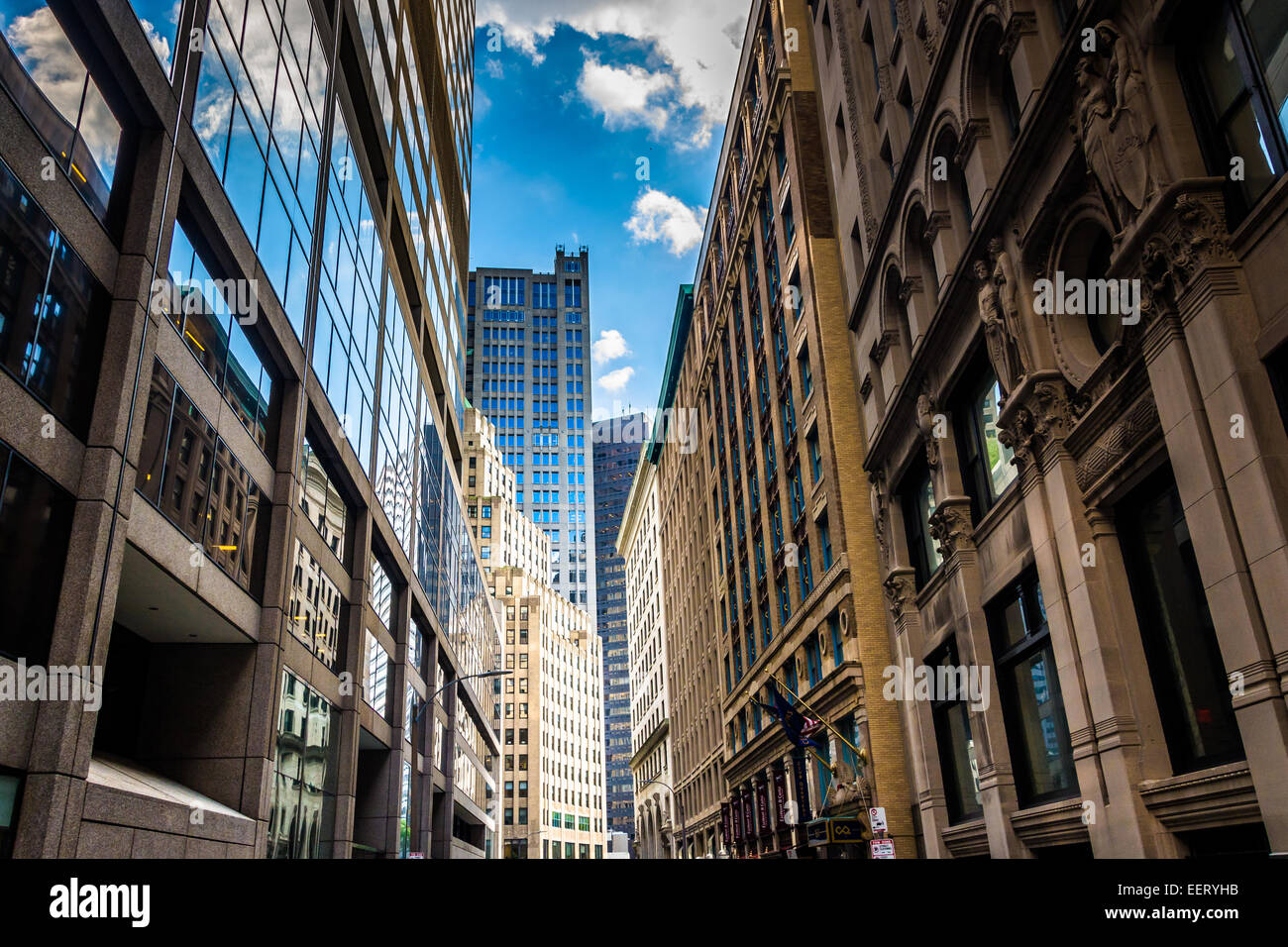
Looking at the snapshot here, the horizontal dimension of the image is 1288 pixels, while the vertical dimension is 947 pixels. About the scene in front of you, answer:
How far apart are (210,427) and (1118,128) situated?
61.3ft

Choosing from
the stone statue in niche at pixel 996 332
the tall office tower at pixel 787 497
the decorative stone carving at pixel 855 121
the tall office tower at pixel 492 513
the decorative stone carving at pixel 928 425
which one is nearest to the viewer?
the stone statue in niche at pixel 996 332

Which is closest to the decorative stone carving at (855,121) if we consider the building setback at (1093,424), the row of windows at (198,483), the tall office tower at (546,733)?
the building setback at (1093,424)

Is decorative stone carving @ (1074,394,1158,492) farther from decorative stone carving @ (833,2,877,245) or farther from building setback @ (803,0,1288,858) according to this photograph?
decorative stone carving @ (833,2,877,245)

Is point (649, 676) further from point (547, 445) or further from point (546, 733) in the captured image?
point (547, 445)

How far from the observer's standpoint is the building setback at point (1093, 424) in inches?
458

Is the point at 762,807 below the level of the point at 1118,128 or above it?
below

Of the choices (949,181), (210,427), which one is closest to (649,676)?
(949,181)

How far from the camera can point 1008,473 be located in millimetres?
20438

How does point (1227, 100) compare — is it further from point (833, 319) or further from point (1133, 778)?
point (833, 319)

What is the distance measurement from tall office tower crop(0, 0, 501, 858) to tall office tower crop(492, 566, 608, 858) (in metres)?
88.8

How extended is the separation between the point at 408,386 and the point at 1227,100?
37.7 meters

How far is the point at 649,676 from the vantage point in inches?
4092

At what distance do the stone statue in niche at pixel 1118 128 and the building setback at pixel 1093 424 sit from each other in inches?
2.0

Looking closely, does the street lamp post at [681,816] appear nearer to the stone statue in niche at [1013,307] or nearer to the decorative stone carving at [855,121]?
the decorative stone carving at [855,121]
